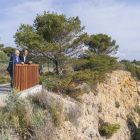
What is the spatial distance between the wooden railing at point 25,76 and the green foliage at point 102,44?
1621 centimetres

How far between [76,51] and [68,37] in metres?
1.39

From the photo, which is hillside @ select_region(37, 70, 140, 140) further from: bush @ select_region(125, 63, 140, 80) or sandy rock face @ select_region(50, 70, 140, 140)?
bush @ select_region(125, 63, 140, 80)

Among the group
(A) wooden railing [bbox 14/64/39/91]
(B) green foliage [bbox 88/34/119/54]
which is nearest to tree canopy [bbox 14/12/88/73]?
(A) wooden railing [bbox 14/64/39/91]

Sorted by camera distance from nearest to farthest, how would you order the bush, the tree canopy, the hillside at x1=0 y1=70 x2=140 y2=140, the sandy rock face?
the hillside at x1=0 y1=70 x2=140 y2=140 < the sandy rock face < the tree canopy < the bush

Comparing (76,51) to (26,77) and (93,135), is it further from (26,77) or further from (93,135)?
(93,135)

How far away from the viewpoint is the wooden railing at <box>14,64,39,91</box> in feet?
20.9

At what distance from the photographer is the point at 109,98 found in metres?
13.9

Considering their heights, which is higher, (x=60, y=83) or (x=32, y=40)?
(x=32, y=40)

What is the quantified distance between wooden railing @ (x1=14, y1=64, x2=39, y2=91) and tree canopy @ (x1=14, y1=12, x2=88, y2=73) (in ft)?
10.6

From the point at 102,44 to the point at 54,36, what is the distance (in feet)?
38.6

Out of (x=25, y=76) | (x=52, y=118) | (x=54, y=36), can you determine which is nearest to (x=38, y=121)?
(x=52, y=118)

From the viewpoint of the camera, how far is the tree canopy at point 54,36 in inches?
440

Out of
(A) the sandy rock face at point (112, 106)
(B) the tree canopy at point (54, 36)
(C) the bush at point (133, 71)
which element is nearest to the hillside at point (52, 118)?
(A) the sandy rock face at point (112, 106)

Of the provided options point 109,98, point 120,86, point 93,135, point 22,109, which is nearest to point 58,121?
point 22,109
